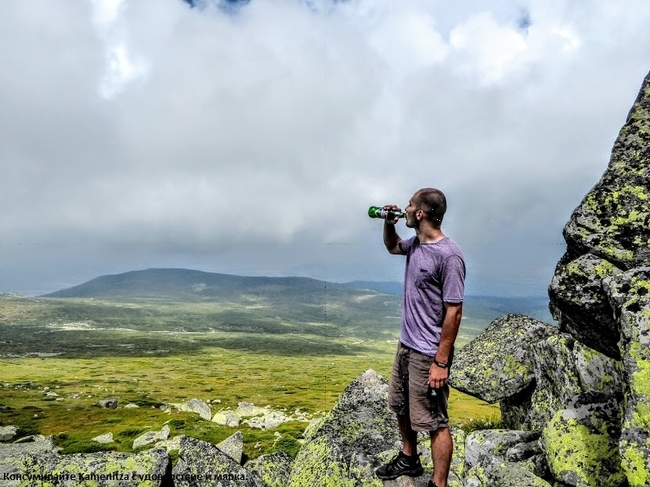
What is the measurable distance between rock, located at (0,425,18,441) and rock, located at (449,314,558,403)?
99.4m

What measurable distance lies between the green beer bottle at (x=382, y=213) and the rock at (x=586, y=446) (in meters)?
6.21

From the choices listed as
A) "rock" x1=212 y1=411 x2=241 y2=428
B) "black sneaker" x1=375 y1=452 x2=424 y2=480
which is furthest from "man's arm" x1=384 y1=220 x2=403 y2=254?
"rock" x1=212 y1=411 x2=241 y2=428

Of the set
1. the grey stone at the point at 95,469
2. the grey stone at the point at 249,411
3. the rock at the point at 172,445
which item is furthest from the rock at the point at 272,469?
the grey stone at the point at 249,411

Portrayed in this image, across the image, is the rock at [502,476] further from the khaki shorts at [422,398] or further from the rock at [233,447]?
the rock at [233,447]

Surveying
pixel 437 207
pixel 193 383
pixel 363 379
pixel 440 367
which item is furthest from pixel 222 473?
pixel 193 383

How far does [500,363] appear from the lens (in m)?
18.0

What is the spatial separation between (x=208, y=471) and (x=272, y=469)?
3440 mm

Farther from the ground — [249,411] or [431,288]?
[431,288]

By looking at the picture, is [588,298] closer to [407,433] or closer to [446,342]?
[446,342]

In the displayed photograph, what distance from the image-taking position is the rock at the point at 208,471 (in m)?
17.5

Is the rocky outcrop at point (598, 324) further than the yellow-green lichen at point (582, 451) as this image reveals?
No

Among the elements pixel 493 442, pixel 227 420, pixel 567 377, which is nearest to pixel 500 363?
pixel 493 442

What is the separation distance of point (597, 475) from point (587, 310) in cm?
346

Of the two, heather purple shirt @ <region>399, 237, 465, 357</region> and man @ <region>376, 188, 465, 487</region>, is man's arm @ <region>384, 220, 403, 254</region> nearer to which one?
man @ <region>376, 188, 465, 487</region>
